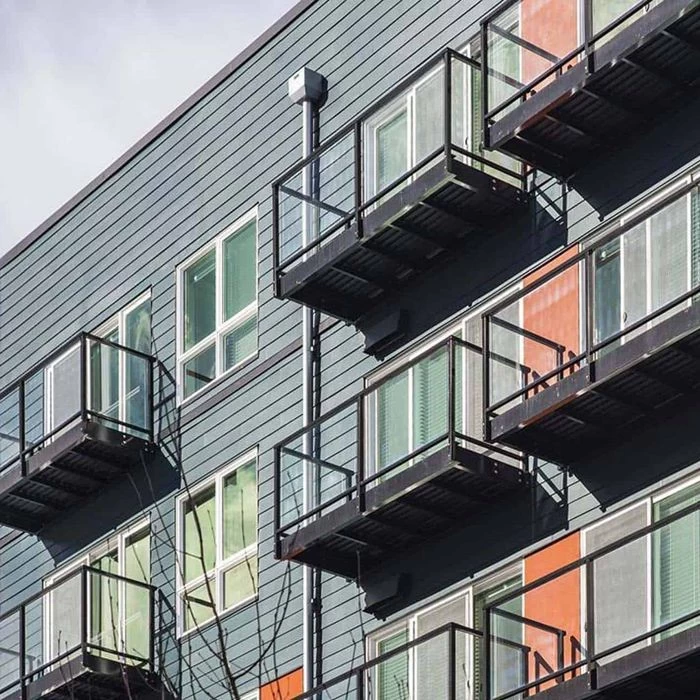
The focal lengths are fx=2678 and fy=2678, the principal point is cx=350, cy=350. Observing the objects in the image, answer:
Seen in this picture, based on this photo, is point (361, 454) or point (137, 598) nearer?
point (361, 454)

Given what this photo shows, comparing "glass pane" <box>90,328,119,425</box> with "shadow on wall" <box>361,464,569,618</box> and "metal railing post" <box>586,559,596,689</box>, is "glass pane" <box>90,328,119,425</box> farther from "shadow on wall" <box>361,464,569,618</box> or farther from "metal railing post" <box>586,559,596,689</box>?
"metal railing post" <box>586,559,596,689</box>

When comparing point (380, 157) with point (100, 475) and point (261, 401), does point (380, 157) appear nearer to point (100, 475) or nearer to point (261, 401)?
point (261, 401)

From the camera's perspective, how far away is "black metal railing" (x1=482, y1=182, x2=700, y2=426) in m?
25.4

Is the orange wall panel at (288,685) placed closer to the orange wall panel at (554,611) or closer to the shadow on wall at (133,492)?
the shadow on wall at (133,492)

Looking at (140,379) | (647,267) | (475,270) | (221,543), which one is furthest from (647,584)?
(140,379)

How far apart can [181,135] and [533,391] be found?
10.7m

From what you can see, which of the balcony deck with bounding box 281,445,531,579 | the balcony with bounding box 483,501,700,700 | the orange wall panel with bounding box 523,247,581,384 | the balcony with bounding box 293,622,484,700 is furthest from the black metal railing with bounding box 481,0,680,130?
the balcony with bounding box 293,622,484,700

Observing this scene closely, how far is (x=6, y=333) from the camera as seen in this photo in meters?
40.4

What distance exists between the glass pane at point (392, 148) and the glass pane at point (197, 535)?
18.0ft

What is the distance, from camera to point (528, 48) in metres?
28.8

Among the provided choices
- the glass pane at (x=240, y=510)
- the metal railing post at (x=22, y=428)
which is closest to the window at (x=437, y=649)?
the glass pane at (x=240, y=510)

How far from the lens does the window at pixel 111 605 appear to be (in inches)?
1350

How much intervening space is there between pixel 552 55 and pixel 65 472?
10.6m

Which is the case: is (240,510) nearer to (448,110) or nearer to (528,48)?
→ (448,110)
